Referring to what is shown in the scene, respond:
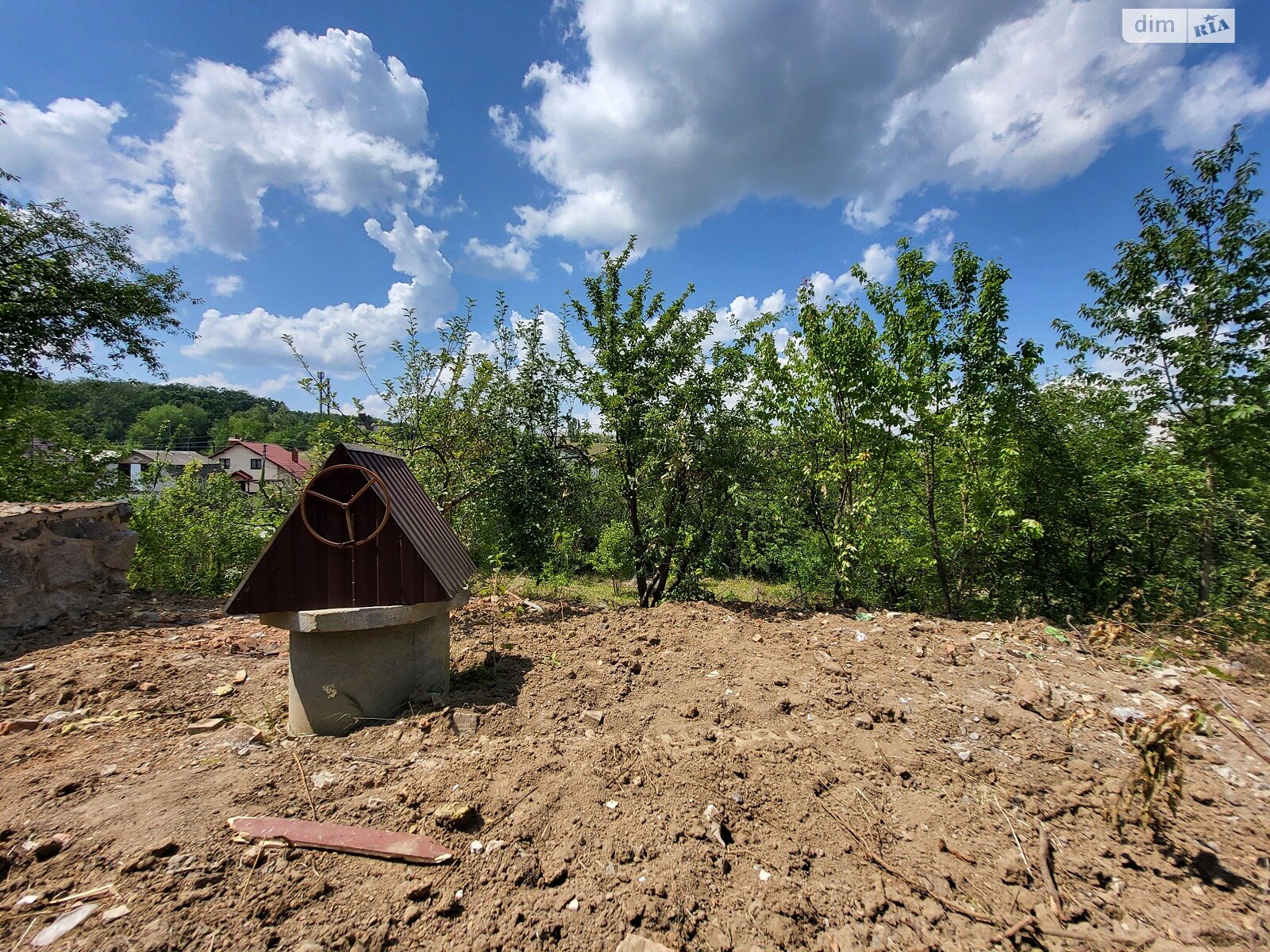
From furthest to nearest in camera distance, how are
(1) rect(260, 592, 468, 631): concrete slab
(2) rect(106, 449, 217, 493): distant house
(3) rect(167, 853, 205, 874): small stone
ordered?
(2) rect(106, 449, 217, 493): distant house, (1) rect(260, 592, 468, 631): concrete slab, (3) rect(167, 853, 205, 874): small stone

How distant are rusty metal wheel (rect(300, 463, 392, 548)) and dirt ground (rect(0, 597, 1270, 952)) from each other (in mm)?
1163

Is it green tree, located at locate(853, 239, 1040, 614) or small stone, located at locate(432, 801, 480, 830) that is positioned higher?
green tree, located at locate(853, 239, 1040, 614)

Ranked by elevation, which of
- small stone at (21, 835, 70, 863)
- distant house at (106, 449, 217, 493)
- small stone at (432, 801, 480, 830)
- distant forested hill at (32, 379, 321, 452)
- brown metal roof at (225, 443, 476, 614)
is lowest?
small stone at (432, 801, 480, 830)

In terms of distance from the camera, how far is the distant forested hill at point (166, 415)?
330 inches

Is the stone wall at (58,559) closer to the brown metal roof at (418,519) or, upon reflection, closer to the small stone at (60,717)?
the small stone at (60,717)

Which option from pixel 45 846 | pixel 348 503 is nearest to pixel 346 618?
pixel 348 503

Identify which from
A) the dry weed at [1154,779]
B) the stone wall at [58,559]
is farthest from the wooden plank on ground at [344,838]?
the stone wall at [58,559]

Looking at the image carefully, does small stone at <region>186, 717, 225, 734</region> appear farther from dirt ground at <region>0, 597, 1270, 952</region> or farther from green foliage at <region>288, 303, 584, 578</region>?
green foliage at <region>288, 303, 584, 578</region>

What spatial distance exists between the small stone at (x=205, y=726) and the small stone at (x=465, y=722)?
151 cm

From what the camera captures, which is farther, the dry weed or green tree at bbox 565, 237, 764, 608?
green tree at bbox 565, 237, 764, 608

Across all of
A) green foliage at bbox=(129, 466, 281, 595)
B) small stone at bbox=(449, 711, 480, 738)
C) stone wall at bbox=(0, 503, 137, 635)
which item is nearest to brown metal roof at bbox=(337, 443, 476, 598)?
small stone at bbox=(449, 711, 480, 738)

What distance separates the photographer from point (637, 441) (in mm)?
6520

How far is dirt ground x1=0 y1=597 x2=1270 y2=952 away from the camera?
1.73 m

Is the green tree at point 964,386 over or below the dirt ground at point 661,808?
over
